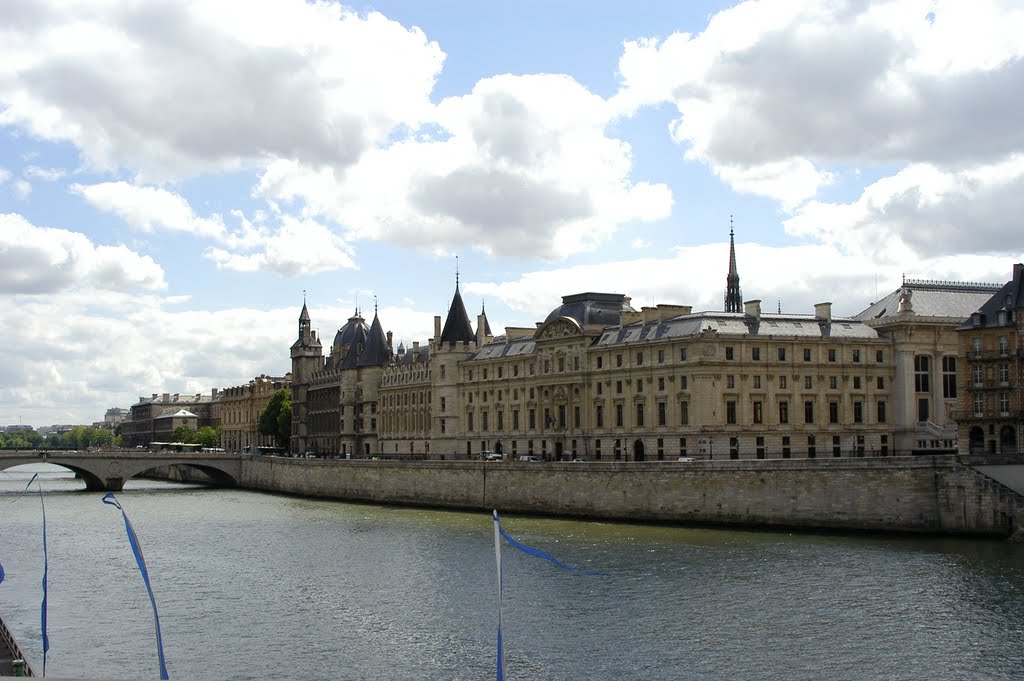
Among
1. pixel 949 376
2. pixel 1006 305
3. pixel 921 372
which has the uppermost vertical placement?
pixel 1006 305

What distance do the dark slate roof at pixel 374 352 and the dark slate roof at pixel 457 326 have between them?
19.2 m

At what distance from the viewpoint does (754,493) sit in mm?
63906

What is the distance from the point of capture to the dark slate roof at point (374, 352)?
134500 mm

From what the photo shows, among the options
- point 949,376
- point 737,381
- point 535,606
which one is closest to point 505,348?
point 737,381

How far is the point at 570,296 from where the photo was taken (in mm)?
99938

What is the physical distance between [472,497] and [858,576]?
41.6 m

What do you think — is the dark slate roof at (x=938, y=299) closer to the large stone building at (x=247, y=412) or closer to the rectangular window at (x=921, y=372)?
the rectangular window at (x=921, y=372)


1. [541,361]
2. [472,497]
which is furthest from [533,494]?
[541,361]

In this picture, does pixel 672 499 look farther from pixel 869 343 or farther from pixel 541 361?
pixel 541 361

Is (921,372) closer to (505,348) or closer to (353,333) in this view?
(505,348)

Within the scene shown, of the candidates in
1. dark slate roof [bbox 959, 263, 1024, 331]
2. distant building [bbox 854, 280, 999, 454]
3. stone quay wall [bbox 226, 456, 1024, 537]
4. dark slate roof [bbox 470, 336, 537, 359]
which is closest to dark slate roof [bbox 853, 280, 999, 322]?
distant building [bbox 854, 280, 999, 454]

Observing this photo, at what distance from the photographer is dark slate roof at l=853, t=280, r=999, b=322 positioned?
3327 inches

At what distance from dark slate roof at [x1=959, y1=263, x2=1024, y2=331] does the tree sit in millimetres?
106181

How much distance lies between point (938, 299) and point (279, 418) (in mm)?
96546
